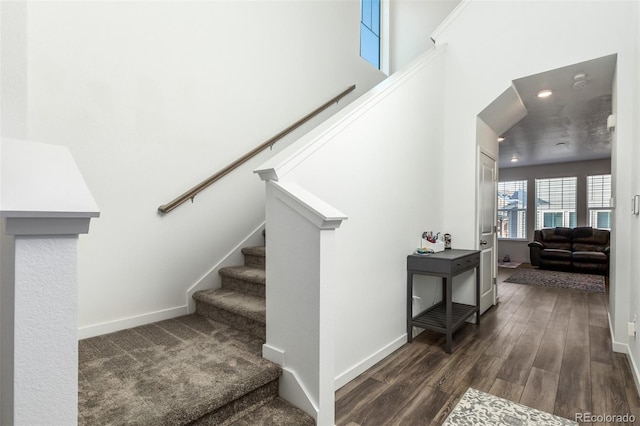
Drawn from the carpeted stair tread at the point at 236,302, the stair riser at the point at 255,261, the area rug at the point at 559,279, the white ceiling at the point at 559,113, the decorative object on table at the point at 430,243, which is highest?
the white ceiling at the point at 559,113

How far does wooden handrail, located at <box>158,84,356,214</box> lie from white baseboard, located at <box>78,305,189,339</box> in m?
0.78

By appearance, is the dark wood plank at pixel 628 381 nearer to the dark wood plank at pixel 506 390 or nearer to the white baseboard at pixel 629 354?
the white baseboard at pixel 629 354

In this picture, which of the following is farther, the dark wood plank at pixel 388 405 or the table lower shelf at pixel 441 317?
the table lower shelf at pixel 441 317

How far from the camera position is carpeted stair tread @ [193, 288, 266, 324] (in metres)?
2.13

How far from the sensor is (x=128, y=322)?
2.27 metres

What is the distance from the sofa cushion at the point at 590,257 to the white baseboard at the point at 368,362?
6.06 m

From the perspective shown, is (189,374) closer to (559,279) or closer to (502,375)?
(502,375)

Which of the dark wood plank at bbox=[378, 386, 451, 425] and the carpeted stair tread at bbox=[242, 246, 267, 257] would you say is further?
the carpeted stair tread at bbox=[242, 246, 267, 257]

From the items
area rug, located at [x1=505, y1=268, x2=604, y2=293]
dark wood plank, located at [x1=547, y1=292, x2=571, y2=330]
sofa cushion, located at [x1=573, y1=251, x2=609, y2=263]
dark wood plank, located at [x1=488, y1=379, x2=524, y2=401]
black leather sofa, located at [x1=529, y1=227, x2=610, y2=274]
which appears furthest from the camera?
black leather sofa, located at [x1=529, y1=227, x2=610, y2=274]

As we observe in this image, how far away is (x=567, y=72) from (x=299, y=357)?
3594 mm

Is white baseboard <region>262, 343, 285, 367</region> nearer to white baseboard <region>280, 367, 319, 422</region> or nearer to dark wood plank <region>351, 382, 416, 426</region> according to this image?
white baseboard <region>280, 367, 319, 422</region>

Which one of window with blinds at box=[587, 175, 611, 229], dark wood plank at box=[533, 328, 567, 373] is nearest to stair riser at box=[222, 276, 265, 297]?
dark wood plank at box=[533, 328, 567, 373]

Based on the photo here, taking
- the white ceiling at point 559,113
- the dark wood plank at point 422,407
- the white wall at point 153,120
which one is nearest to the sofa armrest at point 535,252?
the white ceiling at point 559,113

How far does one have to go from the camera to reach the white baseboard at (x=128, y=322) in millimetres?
2096
